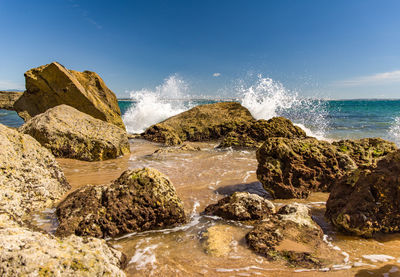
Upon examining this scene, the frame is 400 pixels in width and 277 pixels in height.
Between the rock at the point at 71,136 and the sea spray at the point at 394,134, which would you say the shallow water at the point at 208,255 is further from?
the sea spray at the point at 394,134

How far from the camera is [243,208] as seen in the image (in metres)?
3.50

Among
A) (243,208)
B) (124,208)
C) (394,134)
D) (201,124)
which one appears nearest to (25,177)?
(124,208)

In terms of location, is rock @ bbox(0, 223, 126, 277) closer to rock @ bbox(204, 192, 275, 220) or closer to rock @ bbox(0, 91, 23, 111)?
rock @ bbox(204, 192, 275, 220)

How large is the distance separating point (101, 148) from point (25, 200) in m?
3.48

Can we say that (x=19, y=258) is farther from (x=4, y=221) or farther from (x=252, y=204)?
(x=252, y=204)

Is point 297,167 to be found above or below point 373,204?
above

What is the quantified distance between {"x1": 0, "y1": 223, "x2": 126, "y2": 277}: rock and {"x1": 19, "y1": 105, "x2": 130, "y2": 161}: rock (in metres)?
5.00

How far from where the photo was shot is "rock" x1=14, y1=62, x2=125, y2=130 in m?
10.0

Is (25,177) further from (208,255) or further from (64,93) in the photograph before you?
(64,93)

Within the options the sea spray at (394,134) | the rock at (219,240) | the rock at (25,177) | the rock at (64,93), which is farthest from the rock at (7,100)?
the sea spray at (394,134)

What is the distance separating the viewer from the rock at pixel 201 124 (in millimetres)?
11406

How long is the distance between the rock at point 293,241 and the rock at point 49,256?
1498 millimetres

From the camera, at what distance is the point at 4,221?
6.95ft

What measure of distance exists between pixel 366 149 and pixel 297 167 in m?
2.38
